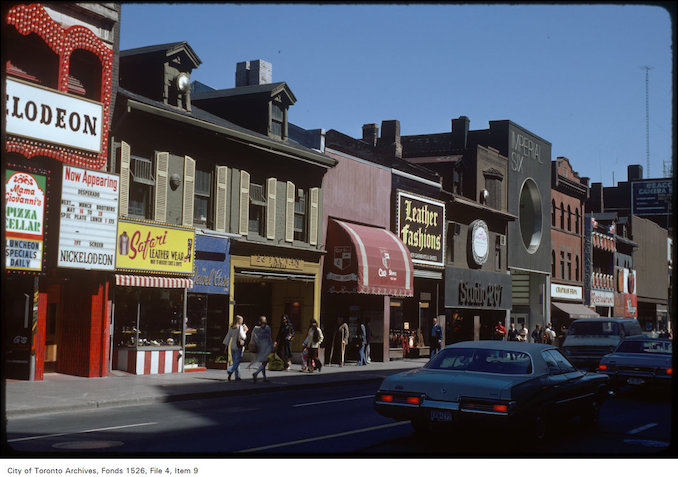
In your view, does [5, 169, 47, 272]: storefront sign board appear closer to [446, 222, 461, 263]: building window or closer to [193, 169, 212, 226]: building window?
[193, 169, 212, 226]: building window

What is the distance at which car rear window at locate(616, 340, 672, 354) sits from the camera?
2045 centimetres

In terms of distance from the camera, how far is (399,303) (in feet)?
125

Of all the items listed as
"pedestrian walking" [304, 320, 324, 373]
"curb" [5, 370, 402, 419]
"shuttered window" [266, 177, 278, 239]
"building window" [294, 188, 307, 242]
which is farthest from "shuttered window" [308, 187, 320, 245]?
"curb" [5, 370, 402, 419]

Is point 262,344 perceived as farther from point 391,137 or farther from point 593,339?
point 391,137

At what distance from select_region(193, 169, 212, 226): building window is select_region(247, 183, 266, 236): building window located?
2199 mm

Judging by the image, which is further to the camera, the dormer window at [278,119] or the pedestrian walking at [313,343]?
the dormer window at [278,119]

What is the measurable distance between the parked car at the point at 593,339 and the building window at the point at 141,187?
46.9 feet

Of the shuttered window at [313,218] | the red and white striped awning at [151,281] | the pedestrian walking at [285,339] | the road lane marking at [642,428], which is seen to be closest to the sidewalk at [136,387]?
the pedestrian walking at [285,339]

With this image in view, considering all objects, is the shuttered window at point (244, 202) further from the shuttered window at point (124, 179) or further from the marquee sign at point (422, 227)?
the marquee sign at point (422, 227)

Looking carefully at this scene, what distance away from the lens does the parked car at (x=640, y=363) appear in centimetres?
1892

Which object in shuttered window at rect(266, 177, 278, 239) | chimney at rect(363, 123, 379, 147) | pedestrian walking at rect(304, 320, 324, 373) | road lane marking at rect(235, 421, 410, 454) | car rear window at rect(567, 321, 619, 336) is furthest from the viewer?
chimney at rect(363, 123, 379, 147)

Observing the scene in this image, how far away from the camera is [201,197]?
88.6ft

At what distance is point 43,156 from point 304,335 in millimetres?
13654

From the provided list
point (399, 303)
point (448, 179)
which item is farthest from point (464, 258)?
point (399, 303)
